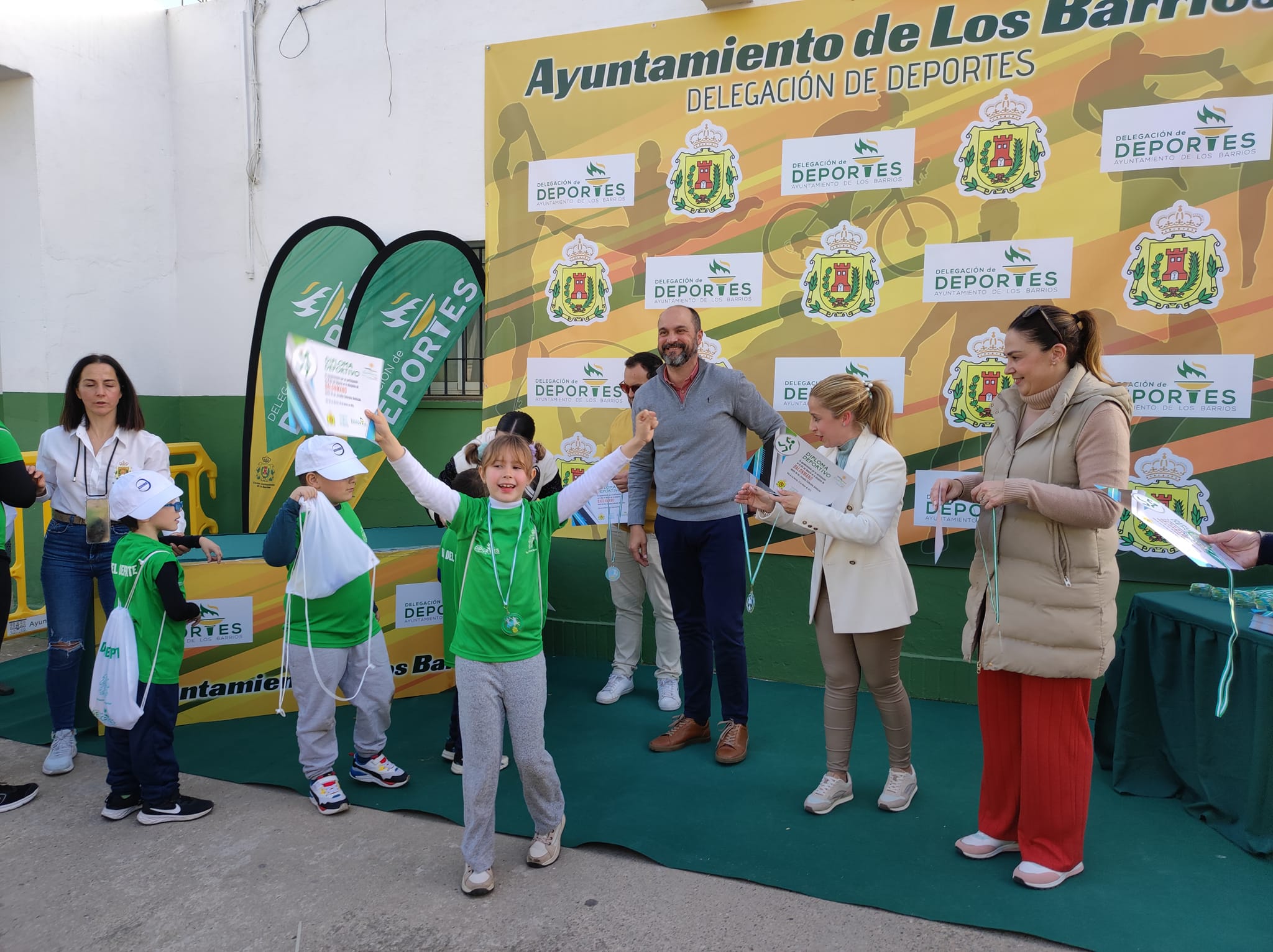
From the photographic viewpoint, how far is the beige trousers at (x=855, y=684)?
3111 mm

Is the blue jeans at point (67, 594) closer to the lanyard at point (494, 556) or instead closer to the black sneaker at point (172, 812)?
the black sneaker at point (172, 812)

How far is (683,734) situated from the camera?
152 inches

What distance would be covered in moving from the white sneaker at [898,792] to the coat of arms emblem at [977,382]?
1.81m

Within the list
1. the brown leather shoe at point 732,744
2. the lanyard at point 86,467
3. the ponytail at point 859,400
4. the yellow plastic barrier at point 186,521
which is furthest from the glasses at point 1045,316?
the yellow plastic barrier at point 186,521

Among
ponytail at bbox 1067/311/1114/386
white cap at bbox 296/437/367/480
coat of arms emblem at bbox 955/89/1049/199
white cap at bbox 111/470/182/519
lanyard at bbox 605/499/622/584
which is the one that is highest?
coat of arms emblem at bbox 955/89/1049/199

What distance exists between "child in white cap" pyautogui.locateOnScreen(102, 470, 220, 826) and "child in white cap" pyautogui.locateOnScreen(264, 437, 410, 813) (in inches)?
15.2

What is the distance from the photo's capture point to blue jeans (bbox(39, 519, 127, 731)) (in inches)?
147

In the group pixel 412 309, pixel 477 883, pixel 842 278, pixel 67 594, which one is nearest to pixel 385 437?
pixel 477 883

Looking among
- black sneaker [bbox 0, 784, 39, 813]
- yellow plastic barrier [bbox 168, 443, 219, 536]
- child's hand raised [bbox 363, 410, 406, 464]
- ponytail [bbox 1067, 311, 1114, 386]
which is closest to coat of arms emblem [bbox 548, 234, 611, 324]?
child's hand raised [bbox 363, 410, 406, 464]

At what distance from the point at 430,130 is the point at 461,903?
5.26 m

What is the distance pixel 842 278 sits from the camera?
4.41 meters

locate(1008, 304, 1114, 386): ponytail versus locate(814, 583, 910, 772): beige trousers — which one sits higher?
locate(1008, 304, 1114, 386): ponytail

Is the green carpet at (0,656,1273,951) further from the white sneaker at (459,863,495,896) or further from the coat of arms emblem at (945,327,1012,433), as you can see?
the coat of arms emblem at (945,327,1012,433)

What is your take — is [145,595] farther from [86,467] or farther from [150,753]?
[86,467]
